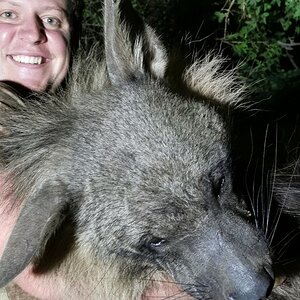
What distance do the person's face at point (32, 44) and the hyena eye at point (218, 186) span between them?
1038 mm

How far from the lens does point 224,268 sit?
213 centimetres

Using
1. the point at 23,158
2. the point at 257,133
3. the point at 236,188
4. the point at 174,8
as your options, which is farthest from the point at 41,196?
the point at 174,8

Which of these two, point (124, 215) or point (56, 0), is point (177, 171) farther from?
point (56, 0)

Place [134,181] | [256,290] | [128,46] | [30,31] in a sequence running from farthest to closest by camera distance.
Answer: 1. [30,31]
2. [128,46]
3. [134,181]
4. [256,290]

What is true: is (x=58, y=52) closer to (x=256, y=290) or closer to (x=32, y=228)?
(x=32, y=228)

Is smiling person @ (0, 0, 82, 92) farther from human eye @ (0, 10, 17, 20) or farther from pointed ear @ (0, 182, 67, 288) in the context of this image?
pointed ear @ (0, 182, 67, 288)

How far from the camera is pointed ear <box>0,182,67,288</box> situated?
2051mm

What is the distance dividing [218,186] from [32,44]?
1.30 m

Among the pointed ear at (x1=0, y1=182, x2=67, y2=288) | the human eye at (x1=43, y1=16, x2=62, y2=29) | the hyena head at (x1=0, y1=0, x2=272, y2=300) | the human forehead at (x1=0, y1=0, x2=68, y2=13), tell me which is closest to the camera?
the pointed ear at (x1=0, y1=182, x2=67, y2=288)

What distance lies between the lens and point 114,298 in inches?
102

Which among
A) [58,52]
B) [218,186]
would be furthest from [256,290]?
[58,52]

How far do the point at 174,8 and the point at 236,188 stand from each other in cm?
280

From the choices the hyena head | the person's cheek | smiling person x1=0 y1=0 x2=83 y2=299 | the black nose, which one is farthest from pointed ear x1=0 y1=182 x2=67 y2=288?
the person's cheek

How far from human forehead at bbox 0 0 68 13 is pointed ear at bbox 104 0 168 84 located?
63cm
